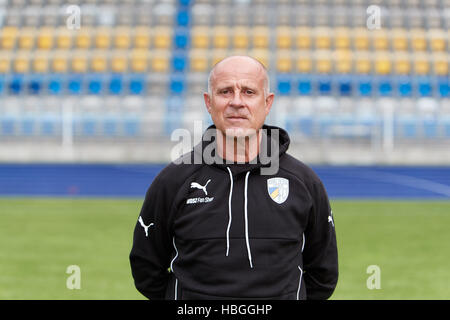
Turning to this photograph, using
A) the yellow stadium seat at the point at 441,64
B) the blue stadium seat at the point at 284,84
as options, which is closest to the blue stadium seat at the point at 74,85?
the blue stadium seat at the point at 284,84

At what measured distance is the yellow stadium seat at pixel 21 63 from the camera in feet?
49.5

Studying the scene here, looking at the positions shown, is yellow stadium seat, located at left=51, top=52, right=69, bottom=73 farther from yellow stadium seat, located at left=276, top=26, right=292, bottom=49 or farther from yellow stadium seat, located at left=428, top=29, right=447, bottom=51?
yellow stadium seat, located at left=428, top=29, right=447, bottom=51

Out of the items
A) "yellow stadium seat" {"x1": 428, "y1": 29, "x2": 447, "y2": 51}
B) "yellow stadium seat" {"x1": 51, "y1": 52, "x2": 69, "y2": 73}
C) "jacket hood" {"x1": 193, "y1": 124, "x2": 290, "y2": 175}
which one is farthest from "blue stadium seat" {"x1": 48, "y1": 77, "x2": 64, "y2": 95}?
"jacket hood" {"x1": 193, "y1": 124, "x2": 290, "y2": 175}

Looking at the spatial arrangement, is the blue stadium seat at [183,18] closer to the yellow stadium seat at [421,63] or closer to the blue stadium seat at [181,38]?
the blue stadium seat at [181,38]

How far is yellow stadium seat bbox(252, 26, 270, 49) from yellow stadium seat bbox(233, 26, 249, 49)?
17cm

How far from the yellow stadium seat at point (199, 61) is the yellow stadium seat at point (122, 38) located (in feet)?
5.53

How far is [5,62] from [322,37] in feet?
24.7

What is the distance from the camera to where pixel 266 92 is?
155 centimetres

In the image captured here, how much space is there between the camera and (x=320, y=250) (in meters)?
1.72

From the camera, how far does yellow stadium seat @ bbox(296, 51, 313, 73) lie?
1512 cm

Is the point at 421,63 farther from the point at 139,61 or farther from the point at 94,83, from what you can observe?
the point at 94,83

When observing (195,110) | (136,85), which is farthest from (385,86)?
(136,85)
